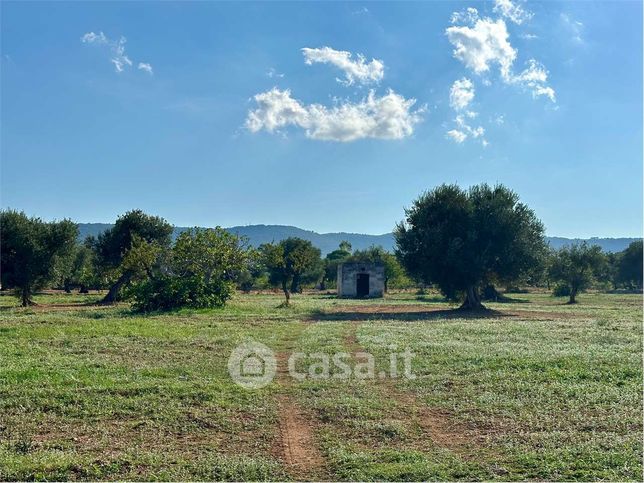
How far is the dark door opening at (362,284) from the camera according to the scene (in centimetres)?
6444

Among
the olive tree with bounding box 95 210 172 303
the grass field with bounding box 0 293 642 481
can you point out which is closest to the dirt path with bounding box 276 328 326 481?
the grass field with bounding box 0 293 642 481

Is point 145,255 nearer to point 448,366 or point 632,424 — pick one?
point 448,366

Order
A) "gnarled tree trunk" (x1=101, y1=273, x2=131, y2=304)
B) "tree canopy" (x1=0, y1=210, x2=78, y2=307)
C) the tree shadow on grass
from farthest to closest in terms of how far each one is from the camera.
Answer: "gnarled tree trunk" (x1=101, y1=273, x2=131, y2=304) < "tree canopy" (x1=0, y1=210, x2=78, y2=307) < the tree shadow on grass

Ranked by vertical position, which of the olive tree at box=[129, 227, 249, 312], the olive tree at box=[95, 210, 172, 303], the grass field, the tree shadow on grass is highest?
the olive tree at box=[95, 210, 172, 303]

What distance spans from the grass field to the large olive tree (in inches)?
798

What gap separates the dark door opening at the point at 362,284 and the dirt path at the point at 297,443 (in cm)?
5372

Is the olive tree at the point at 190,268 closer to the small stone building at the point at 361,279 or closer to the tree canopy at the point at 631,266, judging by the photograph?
the small stone building at the point at 361,279

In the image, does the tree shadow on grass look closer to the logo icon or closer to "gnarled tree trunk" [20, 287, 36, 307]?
the logo icon

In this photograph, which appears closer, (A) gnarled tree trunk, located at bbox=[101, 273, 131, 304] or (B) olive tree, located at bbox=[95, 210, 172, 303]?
(A) gnarled tree trunk, located at bbox=[101, 273, 131, 304]

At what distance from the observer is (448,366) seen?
45.5 feet

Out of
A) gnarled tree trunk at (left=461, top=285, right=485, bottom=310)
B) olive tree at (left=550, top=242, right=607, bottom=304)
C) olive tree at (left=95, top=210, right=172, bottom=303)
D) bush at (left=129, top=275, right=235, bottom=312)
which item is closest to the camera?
bush at (left=129, top=275, right=235, bottom=312)

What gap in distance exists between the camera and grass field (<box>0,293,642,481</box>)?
696 centimetres

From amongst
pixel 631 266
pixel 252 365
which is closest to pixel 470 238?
pixel 252 365

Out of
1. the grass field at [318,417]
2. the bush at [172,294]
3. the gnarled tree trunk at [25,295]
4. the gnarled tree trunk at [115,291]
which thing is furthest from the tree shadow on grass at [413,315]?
the gnarled tree trunk at [25,295]
